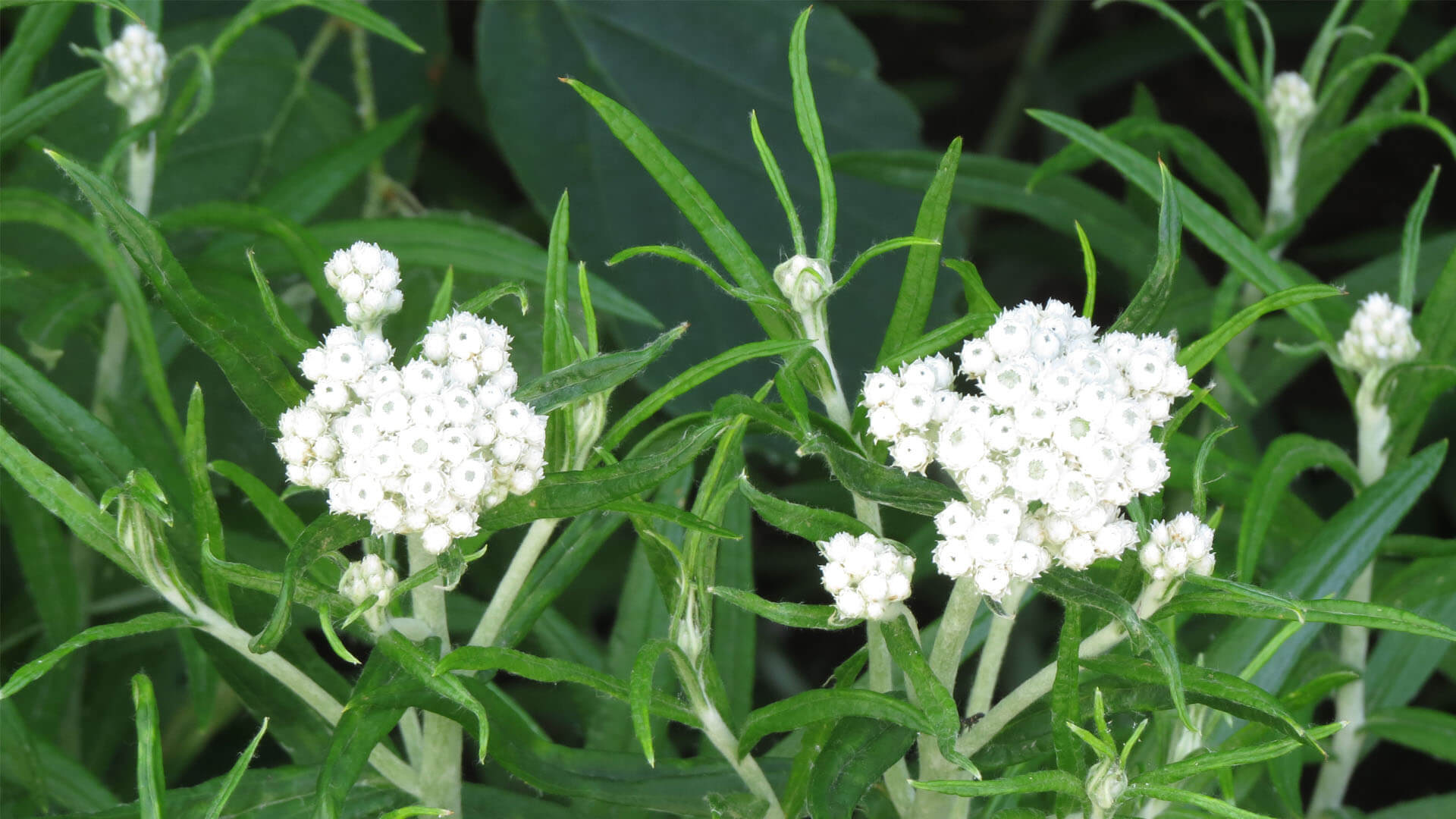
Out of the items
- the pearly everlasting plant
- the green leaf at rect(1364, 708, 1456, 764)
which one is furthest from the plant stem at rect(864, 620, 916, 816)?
the green leaf at rect(1364, 708, 1456, 764)

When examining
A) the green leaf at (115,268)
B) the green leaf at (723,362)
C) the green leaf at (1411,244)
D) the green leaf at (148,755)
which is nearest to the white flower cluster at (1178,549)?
the green leaf at (723,362)

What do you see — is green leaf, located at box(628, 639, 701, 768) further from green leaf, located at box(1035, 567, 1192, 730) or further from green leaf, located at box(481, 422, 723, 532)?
green leaf, located at box(1035, 567, 1192, 730)

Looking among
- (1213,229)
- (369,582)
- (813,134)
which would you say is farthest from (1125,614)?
(1213,229)

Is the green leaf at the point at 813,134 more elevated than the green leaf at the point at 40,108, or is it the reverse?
the green leaf at the point at 40,108

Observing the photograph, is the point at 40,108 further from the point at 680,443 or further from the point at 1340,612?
the point at 1340,612

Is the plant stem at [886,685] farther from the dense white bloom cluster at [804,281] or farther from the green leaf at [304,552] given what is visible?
the green leaf at [304,552]

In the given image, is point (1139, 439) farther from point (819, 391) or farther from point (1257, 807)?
point (1257, 807)
